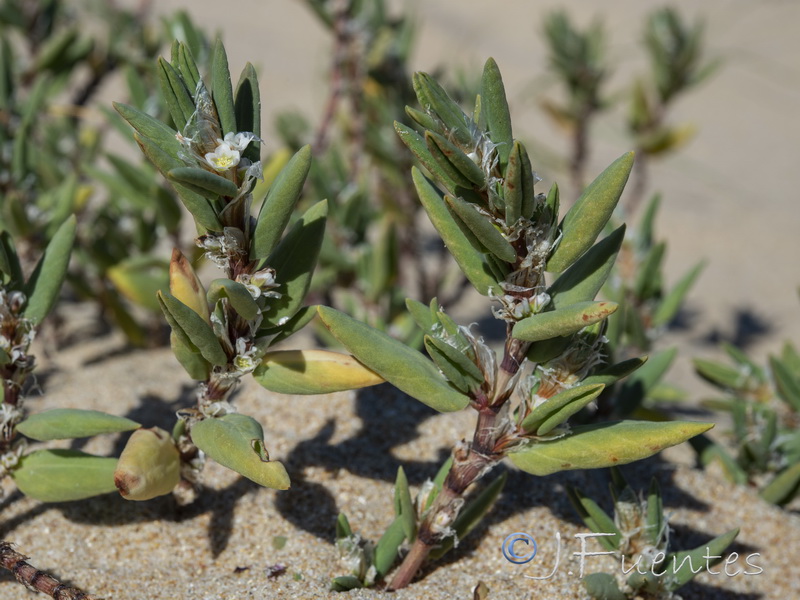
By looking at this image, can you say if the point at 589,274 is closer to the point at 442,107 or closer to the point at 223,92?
the point at 442,107

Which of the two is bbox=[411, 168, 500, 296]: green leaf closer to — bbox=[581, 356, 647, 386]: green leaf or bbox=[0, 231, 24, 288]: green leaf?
bbox=[581, 356, 647, 386]: green leaf

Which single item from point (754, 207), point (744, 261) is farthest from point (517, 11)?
point (744, 261)

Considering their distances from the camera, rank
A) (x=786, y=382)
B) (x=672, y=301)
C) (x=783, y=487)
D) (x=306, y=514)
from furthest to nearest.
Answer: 1. (x=672, y=301)
2. (x=786, y=382)
3. (x=783, y=487)
4. (x=306, y=514)

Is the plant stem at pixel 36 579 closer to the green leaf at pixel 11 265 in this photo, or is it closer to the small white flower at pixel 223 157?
the green leaf at pixel 11 265

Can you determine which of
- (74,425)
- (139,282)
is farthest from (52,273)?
(139,282)

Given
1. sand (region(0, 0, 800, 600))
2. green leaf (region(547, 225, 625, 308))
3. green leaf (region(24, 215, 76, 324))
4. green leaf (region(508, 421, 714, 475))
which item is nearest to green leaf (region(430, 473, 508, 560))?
sand (region(0, 0, 800, 600))

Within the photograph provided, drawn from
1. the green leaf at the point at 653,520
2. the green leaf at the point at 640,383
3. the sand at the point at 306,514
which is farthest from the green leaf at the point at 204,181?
the green leaf at the point at 640,383

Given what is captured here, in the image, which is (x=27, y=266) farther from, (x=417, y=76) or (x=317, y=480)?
(x=417, y=76)
